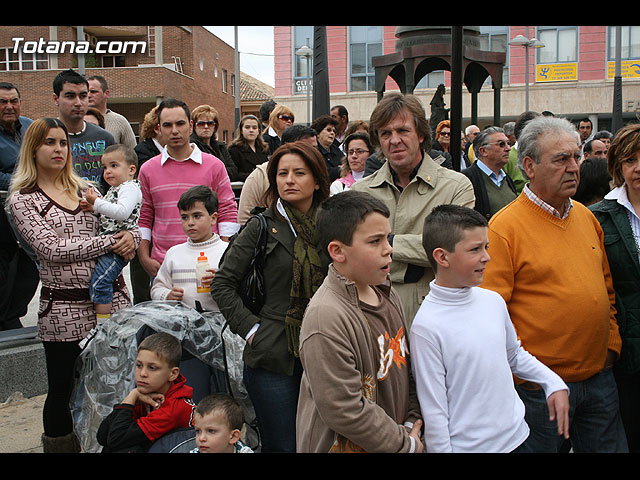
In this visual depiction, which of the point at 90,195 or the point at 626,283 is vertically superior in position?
the point at 90,195

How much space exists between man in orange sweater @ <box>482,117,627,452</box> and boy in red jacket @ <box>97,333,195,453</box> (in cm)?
170

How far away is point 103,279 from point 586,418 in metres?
2.78

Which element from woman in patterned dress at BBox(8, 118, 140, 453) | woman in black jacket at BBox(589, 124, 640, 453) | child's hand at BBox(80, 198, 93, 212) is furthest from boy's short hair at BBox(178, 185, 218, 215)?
woman in black jacket at BBox(589, 124, 640, 453)

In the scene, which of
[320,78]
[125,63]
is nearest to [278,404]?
[320,78]

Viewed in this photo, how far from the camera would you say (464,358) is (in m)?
2.20

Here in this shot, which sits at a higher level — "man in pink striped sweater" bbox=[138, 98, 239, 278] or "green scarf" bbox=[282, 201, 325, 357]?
"man in pink striped sweater" bbox=[138, 98, 239, 278]

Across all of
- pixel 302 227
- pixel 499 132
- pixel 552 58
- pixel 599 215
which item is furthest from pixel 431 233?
pixel 552 58

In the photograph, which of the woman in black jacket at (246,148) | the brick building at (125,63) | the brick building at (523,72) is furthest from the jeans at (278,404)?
the brick building at (125,63)

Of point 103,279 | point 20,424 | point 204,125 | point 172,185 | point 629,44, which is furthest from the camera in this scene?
point 629,44

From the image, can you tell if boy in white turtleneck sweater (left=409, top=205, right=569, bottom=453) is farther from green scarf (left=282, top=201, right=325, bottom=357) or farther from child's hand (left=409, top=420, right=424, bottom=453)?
green scarf (left=282, top=201, right=325, bottom=357)

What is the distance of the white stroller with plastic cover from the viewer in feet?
11.2

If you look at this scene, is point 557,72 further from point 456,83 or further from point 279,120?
point 456,83

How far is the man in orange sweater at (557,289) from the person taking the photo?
268cm

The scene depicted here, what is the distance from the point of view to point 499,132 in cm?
572
